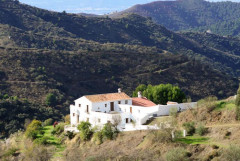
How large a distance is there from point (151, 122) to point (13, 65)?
5058 cm

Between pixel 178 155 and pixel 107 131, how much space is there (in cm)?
1063

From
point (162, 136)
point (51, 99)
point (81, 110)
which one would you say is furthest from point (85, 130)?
point (51, 99)

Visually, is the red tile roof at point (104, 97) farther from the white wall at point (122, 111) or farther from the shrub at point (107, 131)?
the shrub at point (107, 131)

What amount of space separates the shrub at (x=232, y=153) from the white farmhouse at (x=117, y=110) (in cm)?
1305

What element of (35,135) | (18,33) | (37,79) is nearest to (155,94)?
(35,135)

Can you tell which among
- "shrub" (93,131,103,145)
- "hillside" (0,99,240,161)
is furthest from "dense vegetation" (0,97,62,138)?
"shrub" (93,131,103,145)

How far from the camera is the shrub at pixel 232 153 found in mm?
28870

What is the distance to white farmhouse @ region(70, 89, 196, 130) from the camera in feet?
143

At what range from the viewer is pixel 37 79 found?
8269cm

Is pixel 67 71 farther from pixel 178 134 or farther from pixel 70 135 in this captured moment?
pixel 178 134

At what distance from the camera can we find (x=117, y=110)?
48156mm

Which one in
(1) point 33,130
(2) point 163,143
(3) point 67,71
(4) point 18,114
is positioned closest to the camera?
(2) point 163,143

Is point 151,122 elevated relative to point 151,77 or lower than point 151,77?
lower

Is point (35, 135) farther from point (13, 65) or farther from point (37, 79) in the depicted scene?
point (13, 65)
